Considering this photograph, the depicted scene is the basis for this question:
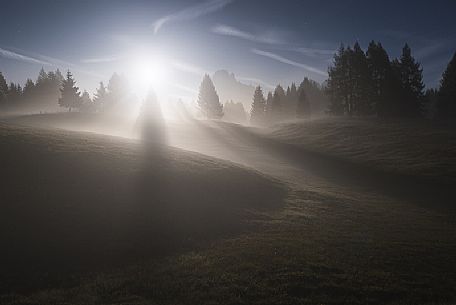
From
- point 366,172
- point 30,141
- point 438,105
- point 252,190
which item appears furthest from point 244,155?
point 438,105

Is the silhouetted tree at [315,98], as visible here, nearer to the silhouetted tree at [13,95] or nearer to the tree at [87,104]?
the tree at [87,104]

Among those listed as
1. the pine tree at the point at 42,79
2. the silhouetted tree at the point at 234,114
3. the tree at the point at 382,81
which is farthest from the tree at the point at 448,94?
the pine tree at the point at 42,79

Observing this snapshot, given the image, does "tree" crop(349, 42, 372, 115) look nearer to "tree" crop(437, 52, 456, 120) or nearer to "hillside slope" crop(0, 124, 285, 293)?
"tree" crop(437, 52, 456, 120)

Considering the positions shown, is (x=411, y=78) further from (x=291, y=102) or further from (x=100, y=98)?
(x=100, y=98)

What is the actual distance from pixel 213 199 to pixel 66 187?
1179cm

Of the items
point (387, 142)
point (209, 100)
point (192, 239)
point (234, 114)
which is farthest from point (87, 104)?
point (192, 239)

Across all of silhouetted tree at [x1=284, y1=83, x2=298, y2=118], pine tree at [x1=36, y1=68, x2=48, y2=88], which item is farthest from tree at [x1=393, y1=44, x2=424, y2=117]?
pine tree at [x1=36, y1=68, x2=48, y2=88]

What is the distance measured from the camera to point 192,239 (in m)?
19.8

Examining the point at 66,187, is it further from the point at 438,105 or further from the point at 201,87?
the point at 438,105

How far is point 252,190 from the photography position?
31703 mm

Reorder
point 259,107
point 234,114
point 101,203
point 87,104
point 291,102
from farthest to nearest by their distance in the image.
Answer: point 234,114, point 291,102, point 259,107, point 87,104, point 101,203

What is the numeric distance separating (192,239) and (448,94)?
304 ft

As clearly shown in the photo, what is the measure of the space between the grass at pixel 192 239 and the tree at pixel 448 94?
2699 inches

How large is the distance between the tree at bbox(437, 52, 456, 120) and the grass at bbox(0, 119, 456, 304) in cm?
6856
